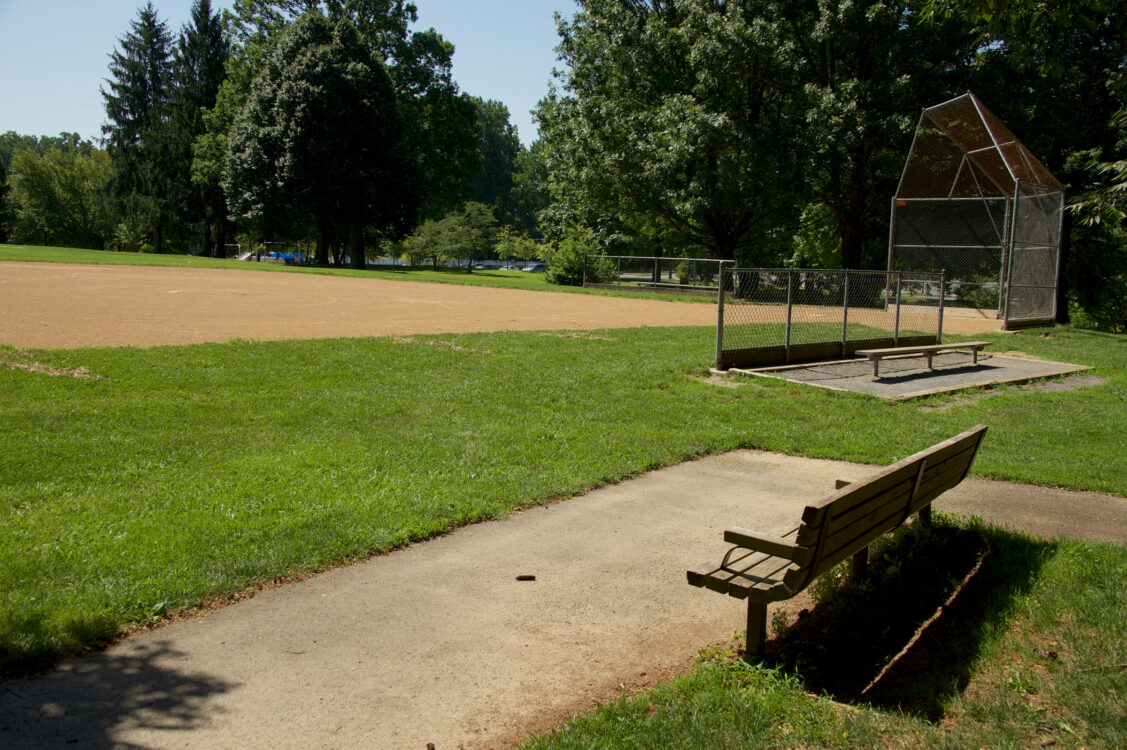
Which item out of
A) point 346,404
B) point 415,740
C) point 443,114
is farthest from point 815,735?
point 443,114

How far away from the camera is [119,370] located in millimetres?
9211

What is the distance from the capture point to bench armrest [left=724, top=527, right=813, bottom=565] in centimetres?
334

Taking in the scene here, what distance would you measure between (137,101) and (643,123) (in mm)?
50841

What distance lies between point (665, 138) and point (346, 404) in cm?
2475

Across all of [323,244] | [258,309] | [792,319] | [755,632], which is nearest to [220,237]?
[323,244]

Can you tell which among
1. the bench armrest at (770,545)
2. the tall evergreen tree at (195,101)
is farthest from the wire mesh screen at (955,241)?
the tall evergreen tree at (195,101)

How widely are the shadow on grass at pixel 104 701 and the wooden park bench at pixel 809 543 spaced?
2.16 m

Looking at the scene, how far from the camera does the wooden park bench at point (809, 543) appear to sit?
3.35m

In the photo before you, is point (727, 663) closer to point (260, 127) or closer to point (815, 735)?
point (815, 735)

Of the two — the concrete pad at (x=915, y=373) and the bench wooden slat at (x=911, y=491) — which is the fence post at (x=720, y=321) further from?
the bench wooden slat at (x=911, y=491)

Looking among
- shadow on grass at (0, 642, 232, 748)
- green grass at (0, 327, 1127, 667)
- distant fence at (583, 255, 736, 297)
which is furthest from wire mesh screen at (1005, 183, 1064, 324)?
shadow on grass at (0, 642, 232, 748)

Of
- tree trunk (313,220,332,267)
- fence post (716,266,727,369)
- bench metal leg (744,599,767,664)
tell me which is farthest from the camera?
tree trunk (313,220,332,267)

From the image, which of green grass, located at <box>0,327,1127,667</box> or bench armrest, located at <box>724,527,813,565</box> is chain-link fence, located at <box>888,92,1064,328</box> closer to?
green grass, located at <box>0,327,1127,667</box>

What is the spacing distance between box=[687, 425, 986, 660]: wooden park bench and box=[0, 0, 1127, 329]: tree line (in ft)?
7.30
